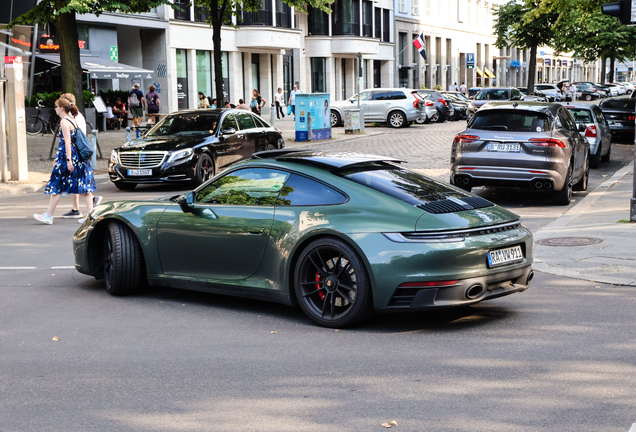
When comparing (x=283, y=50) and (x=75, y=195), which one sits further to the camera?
(x=283, y=50)

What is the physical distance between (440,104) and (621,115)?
16.9 metres

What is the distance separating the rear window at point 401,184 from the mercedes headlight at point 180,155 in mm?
9301

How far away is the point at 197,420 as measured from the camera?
4250mm

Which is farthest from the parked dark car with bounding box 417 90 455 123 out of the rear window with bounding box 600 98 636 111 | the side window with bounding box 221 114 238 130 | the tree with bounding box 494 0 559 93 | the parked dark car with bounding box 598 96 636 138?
the side window with bounding box 221 114 238 130

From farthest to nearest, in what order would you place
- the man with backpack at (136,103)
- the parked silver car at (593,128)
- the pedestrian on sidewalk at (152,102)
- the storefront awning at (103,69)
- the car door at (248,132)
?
the storefront awning at (103,69)
the pedestrian on sidewalk at (152,102)
the man with backpack at (136,103)
the parked silver car at (593,128)
the car door at (248,132)

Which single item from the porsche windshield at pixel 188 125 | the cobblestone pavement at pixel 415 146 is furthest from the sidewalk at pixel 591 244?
the porsche windshield at pixel 188 125

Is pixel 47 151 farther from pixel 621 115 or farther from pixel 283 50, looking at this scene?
pixel 283 50

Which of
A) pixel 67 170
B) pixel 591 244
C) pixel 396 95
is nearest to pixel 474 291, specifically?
pixel 591 244

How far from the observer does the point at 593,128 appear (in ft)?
63.0

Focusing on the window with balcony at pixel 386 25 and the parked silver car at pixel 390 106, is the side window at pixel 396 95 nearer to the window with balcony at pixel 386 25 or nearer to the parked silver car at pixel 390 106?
the parked silver car at pixel 390 106

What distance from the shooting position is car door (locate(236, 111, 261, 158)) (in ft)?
58.5

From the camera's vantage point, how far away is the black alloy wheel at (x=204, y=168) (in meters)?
15.9

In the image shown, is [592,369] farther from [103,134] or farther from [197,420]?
[103,134]

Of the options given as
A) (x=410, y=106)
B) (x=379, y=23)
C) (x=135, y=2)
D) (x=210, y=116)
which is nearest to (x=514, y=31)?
(x=379, y=23)
